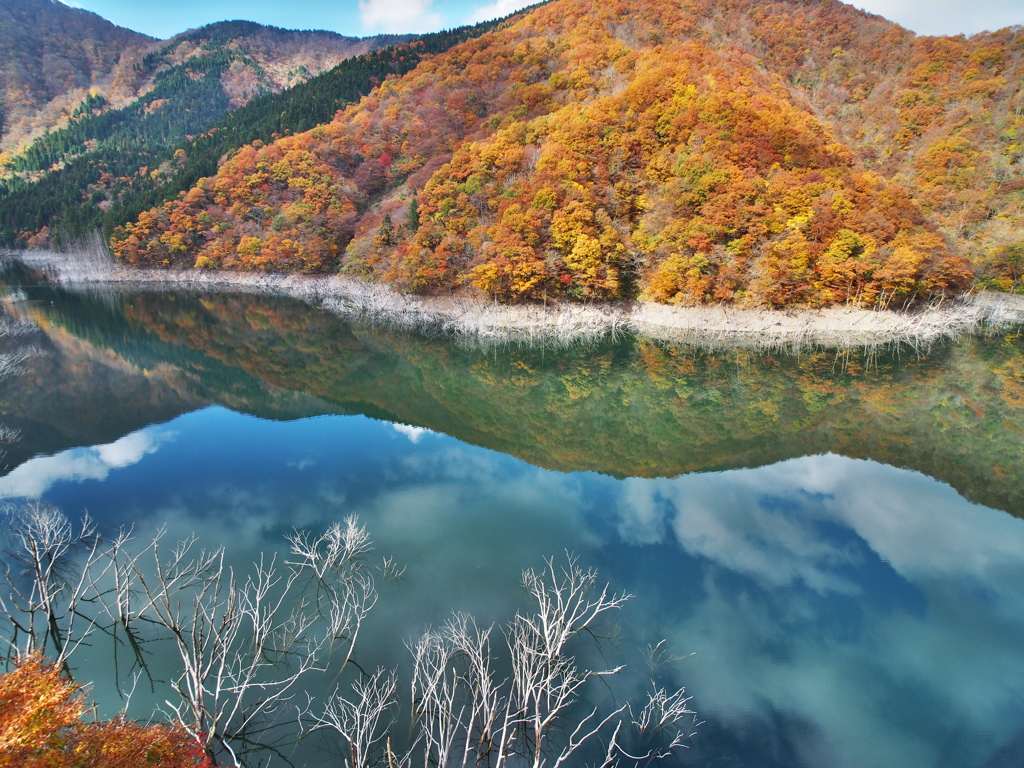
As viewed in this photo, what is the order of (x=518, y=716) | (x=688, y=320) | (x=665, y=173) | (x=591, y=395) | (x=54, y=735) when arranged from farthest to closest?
(x=665, y=173) < (x=688, y=320) < (x=591, y=395) < (x=518, y=716) < (x=54, y=735)

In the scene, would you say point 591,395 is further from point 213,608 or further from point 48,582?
point 48,582

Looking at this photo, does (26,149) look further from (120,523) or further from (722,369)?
(722,369)

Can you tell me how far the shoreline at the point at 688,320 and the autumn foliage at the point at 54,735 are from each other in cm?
2359

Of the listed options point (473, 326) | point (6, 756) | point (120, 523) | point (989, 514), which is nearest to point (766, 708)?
point (6, 756)

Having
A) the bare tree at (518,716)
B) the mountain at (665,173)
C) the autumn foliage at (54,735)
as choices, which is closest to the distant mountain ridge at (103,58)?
the mountain at (665,173)

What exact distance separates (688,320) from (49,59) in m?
181

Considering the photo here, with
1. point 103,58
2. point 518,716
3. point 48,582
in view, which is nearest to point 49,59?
point 103,58

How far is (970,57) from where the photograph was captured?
1539 inches

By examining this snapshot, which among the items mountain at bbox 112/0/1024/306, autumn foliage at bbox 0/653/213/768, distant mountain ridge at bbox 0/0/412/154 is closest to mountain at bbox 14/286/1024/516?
mountain at bbox 112/0/1024/306

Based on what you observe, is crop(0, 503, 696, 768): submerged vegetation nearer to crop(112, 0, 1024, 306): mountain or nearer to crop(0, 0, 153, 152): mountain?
crop(112, 0, 1024, 306): mountain

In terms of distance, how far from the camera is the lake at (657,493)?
6859 mm

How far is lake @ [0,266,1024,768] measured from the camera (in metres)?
6.86

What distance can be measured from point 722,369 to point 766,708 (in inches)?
672

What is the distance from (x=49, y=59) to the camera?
120 m
